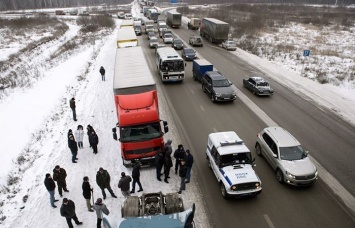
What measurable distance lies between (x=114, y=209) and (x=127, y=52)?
15.4 metres

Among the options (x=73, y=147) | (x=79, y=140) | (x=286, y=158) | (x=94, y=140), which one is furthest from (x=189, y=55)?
(x=286, y=158)

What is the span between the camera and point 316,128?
18.9 m

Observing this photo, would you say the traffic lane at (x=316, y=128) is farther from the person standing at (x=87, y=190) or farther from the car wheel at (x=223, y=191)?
the person standing at (x=87, y=190)

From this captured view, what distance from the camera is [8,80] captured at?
109ft

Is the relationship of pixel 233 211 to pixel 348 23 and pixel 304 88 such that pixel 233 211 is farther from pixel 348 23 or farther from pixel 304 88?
pixel 348 23

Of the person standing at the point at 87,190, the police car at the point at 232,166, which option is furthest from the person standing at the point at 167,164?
the person standing at the point at 87,190

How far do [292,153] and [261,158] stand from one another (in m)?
2.11

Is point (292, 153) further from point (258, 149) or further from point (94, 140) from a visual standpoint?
point (94, 140)

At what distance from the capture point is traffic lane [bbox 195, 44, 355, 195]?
14.9 m

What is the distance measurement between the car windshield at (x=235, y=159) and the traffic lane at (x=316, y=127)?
484 centimetres

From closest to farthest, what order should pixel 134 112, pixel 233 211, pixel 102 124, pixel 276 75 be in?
pixel 233 211 → pixel 134 112 → pixel 102 124 → pixel 276 75

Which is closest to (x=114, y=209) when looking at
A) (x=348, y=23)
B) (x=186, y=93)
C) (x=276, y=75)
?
(x=186, y=93)

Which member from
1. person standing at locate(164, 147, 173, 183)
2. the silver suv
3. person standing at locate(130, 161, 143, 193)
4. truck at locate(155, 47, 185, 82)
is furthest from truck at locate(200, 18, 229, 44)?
person standing at locate(130, 161, 143, 193)

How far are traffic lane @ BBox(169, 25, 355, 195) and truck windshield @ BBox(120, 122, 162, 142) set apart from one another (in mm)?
9140
